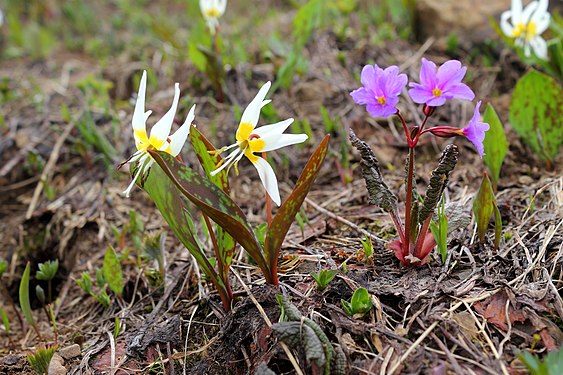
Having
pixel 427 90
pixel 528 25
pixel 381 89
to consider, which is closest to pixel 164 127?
pixel 381 89

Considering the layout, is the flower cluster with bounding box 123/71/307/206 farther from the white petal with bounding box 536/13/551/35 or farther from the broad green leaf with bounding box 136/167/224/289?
the white petal with bounding box 536/13/551/35

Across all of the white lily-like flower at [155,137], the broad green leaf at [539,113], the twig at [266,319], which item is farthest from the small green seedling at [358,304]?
the broad green leaf at [539,113]

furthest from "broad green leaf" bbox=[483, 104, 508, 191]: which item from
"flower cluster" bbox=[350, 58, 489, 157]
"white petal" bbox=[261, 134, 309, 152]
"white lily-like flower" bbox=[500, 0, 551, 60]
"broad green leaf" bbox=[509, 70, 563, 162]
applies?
"white petal" bbox=[261, 134, 309, 152]

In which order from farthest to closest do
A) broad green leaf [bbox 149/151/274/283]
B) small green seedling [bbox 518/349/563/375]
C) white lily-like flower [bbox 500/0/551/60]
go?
white lily-like flower [bbox 500/0/551/60]
broad green leaf [bbox 149/151/274/283]
small green seedling [bbox 518/349/563/375]

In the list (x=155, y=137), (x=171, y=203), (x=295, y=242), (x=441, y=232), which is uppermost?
(x=155, y=137)

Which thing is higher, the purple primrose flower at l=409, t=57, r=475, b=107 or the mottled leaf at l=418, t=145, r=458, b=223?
the purple primrose flower at l=409, t=57, r=475, b=107

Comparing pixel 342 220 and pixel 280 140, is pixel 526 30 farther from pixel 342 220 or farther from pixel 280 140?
pixel 280 140
